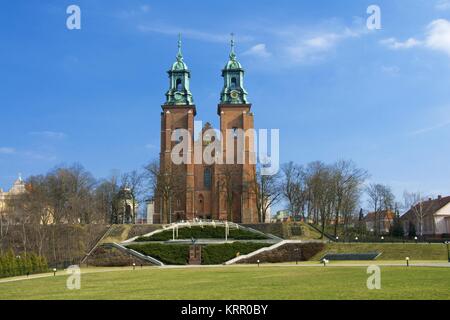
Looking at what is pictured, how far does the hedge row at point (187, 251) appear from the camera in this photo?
49.9m

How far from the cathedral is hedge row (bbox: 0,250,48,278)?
110ft

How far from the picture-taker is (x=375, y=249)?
50062 millimetres

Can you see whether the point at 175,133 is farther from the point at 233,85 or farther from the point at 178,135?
the point at 233,85

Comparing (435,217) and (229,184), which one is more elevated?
(229,184)

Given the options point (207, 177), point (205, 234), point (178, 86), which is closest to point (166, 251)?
point (205, 234)

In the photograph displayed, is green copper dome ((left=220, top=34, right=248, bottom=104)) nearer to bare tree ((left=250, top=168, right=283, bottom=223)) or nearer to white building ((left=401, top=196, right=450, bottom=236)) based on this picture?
bare tree ((left=250, top=168, right=283, bottom=223))

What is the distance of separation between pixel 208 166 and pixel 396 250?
3958 centimetres

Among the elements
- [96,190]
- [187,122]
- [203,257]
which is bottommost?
[203,257]

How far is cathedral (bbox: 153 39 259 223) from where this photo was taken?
7819 cm

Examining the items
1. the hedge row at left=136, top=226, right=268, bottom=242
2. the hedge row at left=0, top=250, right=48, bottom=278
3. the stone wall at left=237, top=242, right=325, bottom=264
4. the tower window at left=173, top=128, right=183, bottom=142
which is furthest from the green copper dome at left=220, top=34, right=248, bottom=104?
the hedge row at left=0, top=250, right=48, bottom=278

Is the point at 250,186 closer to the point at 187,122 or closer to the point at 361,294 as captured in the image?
the point at 187,122

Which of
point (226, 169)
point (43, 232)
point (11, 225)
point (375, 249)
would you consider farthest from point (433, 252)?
point (11, 225)

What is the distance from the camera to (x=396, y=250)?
49.0m

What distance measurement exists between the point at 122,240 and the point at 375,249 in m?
29.2
